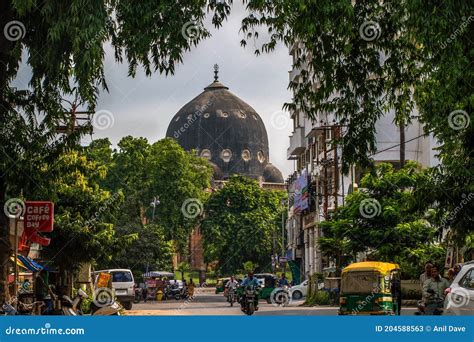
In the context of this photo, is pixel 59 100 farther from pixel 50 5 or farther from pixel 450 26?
pixel 450 26

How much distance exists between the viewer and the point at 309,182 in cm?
6688

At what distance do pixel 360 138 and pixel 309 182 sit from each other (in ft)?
161

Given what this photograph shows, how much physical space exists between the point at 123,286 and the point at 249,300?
11005 mm

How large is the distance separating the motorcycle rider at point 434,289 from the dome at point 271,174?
127752 millimetres

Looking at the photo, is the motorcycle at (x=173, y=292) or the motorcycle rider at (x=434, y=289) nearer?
the motorcycle rider at (x=434, y=289)

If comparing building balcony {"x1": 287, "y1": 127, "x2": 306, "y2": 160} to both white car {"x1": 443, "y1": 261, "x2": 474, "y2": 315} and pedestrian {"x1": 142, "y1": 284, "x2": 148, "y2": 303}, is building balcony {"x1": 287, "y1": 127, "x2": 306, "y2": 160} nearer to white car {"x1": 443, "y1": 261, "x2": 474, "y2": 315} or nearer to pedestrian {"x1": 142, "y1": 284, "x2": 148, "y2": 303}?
pedestrian {"x1": 142, "y1": 284, "x2": 148, "y2": 303}

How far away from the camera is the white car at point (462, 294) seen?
49.7ft

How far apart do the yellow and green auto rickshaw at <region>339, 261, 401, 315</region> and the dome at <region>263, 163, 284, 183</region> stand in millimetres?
118534

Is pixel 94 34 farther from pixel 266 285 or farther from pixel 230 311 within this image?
pixel 266 285

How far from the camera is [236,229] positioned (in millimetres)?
93375

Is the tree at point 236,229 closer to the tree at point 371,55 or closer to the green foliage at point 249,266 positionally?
the green foliage at point 249,266

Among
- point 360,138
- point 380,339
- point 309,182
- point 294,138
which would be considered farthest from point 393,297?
point 294,138

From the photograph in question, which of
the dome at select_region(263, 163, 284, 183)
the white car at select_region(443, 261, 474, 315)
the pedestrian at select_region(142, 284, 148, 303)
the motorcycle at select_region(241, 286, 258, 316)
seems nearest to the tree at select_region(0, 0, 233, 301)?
the white car at select_region(443, 261, 474, 315)

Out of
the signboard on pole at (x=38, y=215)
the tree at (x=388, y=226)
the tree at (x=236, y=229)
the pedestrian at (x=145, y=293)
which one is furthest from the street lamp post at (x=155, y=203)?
the signboard on pole at (x=38, y=215)
